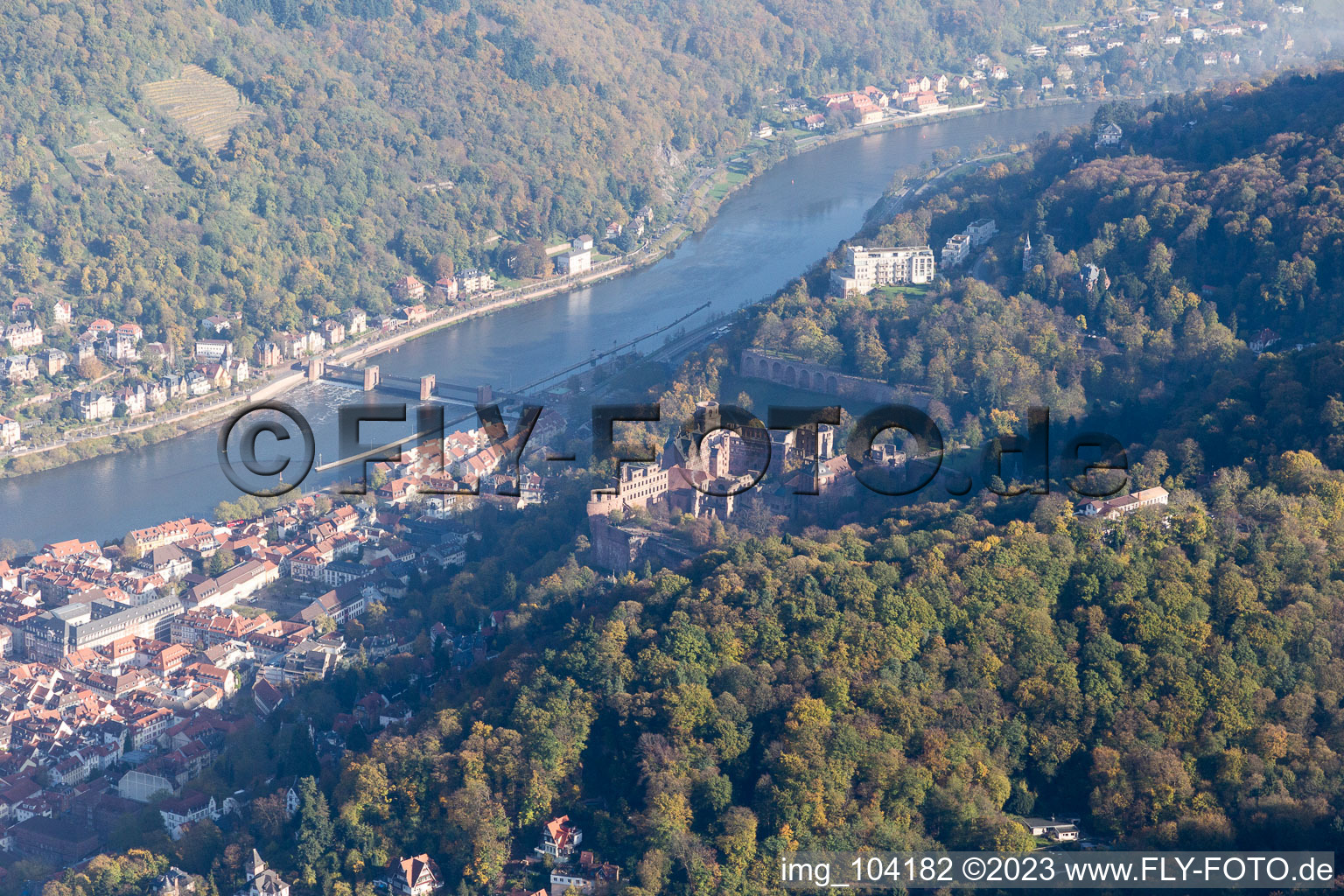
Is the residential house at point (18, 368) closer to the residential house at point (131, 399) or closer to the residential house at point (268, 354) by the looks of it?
the residential house at point (131, 399)

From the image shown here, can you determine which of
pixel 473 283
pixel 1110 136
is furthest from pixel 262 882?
pixel 473 283

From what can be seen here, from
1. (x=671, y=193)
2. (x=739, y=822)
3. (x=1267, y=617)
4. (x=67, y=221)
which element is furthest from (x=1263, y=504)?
(x=671, y=193)

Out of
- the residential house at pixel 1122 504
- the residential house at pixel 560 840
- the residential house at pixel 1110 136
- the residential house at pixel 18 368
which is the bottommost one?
the residential house at pixel 560 840

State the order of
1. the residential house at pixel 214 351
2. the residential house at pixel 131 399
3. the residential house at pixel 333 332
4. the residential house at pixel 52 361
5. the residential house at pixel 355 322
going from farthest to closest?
the residential house at pixel 355 322 < the residential house at pixel 333 332 < the residential house at pixel 214 351 < the residential house at pixel 52 361 < the residential house at pixel 131 399

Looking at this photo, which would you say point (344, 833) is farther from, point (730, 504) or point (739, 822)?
point (730, 504)

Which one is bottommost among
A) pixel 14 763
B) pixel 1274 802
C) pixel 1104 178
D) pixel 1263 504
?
pixel 14 763

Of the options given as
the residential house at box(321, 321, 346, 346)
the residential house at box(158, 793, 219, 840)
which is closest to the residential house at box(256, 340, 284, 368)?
the residential house at box(321, 321, 346, 346)

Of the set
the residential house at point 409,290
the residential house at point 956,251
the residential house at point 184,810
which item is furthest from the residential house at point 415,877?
the residential house at point 409,290
